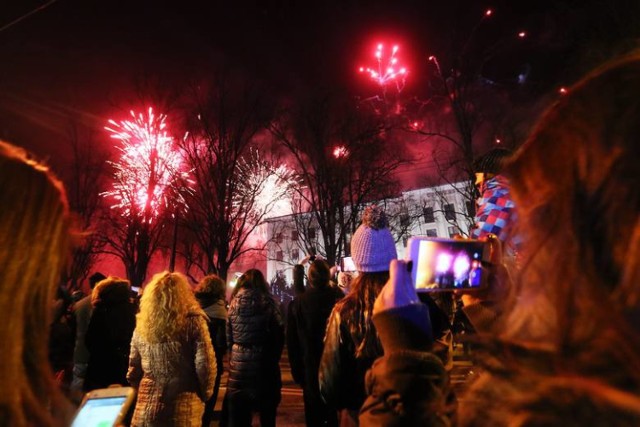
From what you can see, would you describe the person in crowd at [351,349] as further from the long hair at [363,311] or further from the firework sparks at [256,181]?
the firework sparks at [256,181]

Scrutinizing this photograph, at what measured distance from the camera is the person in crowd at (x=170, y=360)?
409 cm

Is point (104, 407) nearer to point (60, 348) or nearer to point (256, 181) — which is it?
point (60, 348)

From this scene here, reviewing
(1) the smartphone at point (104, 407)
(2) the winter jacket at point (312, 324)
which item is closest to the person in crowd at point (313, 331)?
(2) the winter jacket at point (312, 324)

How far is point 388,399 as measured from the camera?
1644 mm

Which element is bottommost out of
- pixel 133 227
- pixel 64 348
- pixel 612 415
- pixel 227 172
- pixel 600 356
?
pixel 64 348

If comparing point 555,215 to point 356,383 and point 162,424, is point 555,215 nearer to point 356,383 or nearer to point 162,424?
point 356,383

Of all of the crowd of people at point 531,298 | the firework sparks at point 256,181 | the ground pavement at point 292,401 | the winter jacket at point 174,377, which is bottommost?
the ground pavement at point 292,401

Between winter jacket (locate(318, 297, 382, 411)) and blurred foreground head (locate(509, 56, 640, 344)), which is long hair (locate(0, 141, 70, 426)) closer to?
blurred foreground head (locate(509, 56, 640, 344))

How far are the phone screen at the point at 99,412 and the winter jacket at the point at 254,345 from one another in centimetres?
324

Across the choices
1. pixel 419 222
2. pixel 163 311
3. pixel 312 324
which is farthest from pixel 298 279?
pixel 419 222

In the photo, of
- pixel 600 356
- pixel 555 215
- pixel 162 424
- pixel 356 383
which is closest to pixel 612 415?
pixel 600 356

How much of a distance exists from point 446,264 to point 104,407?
228cm

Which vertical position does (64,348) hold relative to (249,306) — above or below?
below

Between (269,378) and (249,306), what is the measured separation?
108 cm
